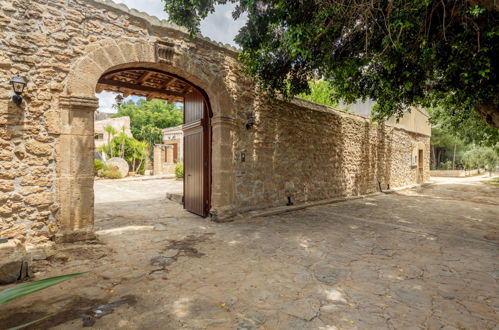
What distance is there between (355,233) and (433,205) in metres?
4.61

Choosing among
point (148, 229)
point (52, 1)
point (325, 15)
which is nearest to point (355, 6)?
point (325, 15)

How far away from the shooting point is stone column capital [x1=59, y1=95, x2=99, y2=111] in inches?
135

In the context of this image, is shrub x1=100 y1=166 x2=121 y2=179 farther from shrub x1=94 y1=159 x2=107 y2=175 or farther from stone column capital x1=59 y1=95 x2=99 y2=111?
stone column capital x1=59 y1=95 x2=99 y2=111

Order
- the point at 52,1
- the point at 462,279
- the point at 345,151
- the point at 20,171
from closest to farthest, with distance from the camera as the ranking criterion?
the point at 462,279, the point at 20,171, the point at 52,1, the point at 345,151

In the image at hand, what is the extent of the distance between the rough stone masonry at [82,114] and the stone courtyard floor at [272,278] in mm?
658

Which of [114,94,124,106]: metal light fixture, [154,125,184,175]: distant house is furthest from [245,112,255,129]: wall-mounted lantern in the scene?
[154,125,184,175]: distant house

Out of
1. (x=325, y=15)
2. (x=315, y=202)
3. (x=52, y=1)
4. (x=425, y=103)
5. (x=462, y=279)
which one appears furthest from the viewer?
(x=315, y=202)

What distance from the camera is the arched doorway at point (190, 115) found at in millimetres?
5344

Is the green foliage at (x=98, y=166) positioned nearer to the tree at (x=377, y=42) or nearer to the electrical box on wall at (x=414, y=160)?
the tree at (x=377, y=42)

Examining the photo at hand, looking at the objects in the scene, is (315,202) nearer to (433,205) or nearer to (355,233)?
(355,233)

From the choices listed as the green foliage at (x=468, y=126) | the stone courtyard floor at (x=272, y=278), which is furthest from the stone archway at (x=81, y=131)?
the green foliage at (x=468, y=126)

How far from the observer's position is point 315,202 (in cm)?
710

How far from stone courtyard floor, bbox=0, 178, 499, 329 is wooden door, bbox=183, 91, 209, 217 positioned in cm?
85

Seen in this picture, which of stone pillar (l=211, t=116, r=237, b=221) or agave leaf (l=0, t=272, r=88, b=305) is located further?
stone pillar (l=211, t=116, r=237, b=221)
